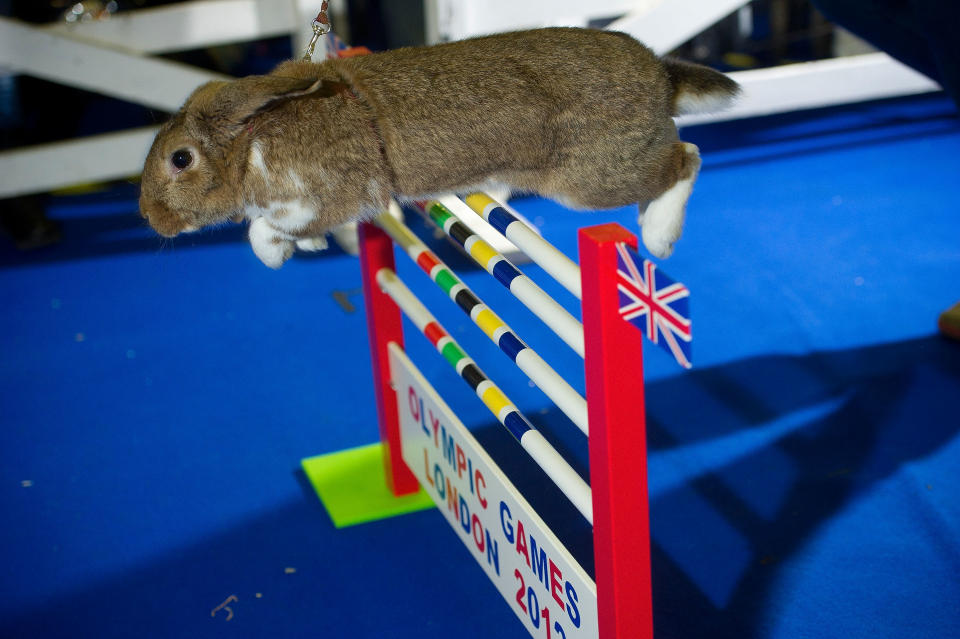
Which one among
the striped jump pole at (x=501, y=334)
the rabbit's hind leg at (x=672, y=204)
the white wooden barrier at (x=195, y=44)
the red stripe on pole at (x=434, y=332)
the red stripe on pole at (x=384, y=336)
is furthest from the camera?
the white wooden barrier at (x=195, y=44)

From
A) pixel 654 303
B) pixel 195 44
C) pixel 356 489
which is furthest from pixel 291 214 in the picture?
pixel 195 44

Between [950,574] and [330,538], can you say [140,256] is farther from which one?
[950,574]

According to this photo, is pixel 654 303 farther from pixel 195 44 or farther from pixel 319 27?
pixel 195 44

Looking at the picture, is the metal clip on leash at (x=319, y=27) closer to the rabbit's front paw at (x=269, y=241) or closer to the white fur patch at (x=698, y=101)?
the rabbit's front paw at (x=269, y=241)

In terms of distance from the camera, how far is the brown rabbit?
145cm

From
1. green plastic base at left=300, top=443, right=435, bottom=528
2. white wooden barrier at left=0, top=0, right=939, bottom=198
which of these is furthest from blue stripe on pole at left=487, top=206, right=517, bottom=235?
white wooden barrier at left=0, top=0, right=939, bottom=198

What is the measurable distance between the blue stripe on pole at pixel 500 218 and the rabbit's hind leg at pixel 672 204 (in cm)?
23

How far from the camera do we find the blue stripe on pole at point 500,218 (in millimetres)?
1468

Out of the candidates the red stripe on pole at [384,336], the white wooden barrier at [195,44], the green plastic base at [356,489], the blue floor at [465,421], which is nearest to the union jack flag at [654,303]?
the blue floor at [465,421]

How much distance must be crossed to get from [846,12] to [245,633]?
6.81 ft

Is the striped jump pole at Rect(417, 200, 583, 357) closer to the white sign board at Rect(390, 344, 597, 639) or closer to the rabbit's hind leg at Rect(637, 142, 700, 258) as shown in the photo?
the rabbit's hind leg at Rect(637, 142, 700, 258)

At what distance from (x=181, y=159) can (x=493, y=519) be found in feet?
2.72

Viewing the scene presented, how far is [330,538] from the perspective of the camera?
218 centimetres

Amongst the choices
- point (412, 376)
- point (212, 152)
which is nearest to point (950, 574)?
point (412, 376)
